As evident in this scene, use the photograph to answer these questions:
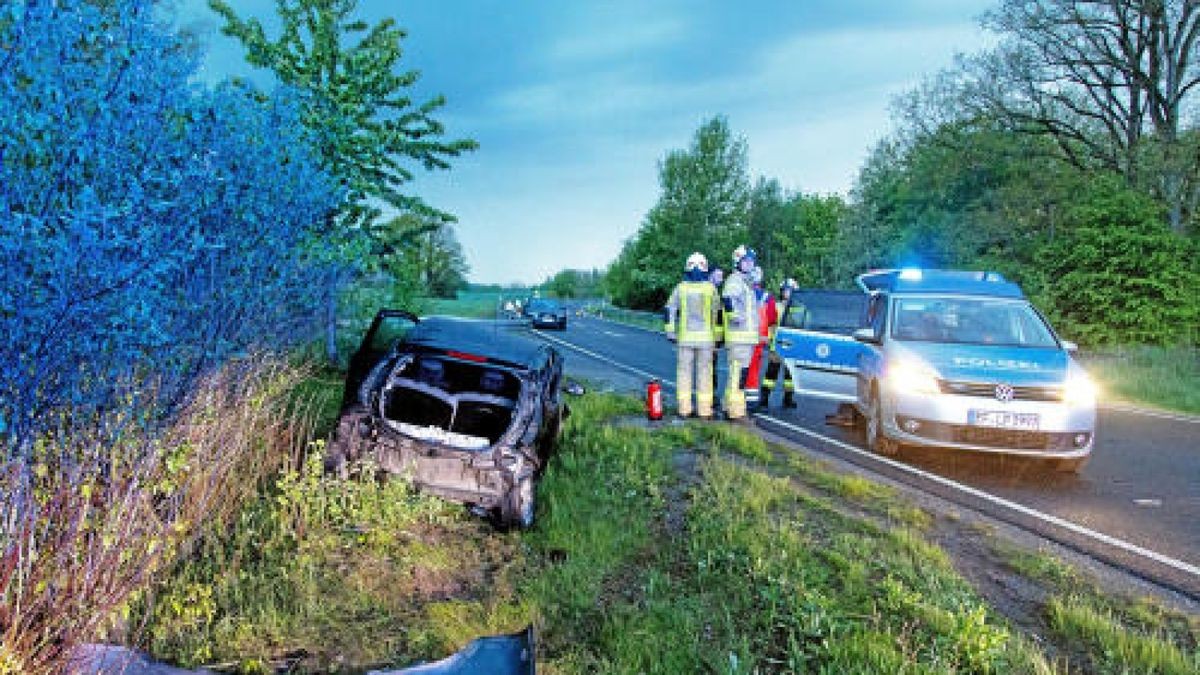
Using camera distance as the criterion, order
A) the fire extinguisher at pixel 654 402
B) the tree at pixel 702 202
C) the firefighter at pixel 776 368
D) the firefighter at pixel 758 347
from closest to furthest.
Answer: the fire extinguisher at pixel 654 402, the firefighter at pixel 758 347, the firefighter at pixel 776 368, the tree at pixel 702 202

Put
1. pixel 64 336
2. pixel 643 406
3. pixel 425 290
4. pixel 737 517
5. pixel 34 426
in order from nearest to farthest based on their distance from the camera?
pixel 64 336
pixel 34 426
pixel 737 517
pixel 643 406
pixel 425 290

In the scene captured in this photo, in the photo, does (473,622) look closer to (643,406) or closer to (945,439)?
(945,439)

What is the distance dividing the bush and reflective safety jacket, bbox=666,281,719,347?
17.0m

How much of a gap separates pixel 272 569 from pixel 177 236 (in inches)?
75.3

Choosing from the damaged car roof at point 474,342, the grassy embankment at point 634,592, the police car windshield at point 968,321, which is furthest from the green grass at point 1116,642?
the police car windshield at point 968,321

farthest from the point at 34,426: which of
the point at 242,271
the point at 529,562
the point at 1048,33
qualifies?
the point at 1048,33

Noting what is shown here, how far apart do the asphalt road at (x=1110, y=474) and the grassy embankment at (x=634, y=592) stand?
4.42 ft

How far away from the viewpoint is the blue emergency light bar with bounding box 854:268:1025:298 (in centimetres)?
759

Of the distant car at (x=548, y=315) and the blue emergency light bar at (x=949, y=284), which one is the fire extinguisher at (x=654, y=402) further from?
the distant car at (x=548, y=315)

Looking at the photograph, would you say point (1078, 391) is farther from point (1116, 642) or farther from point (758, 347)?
point (758, 347)

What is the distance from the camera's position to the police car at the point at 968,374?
6.24 m

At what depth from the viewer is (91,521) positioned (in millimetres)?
3150

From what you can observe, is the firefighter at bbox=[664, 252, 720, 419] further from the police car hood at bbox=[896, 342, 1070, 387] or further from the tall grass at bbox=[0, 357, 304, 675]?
the tall grass at bbox=[0, 357, 304, 675]

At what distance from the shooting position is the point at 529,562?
4.32 m
